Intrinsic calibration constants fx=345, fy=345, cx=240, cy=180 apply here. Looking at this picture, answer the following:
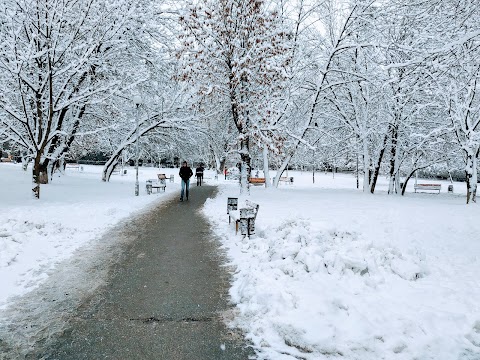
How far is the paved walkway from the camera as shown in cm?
380

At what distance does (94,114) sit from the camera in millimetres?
Answer: 19344

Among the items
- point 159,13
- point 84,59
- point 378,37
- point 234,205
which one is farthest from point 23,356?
point 378,37

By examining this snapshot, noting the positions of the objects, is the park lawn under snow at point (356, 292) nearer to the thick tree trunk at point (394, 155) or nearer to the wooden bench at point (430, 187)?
the thick tree trunk at point (394, 155)

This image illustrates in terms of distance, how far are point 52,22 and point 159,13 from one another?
6.28 metres

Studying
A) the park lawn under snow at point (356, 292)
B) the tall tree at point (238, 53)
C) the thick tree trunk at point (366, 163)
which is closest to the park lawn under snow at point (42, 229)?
the park lawn under snow at point (356, 292)

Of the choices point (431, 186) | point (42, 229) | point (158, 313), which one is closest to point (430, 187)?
point (431, 186)

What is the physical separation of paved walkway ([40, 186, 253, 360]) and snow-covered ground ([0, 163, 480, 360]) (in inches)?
15.4

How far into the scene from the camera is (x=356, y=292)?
5027 millimetres

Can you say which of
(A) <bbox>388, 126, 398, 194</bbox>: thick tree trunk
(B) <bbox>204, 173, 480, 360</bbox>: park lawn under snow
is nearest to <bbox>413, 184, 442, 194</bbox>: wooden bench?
(A) <bbox>388, 126, 398, 194</bbox>: thick tree trunk

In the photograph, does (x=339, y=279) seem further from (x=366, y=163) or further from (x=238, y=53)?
(x=366, y=163)

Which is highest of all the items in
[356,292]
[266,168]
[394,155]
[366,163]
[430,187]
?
[394,155]

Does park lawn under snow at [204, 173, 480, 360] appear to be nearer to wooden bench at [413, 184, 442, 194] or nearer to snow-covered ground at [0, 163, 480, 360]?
snow-covered ground at [0, 163, 480, 360]

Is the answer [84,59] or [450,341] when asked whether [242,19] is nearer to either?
[84,59]

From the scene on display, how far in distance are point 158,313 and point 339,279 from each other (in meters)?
2.81
